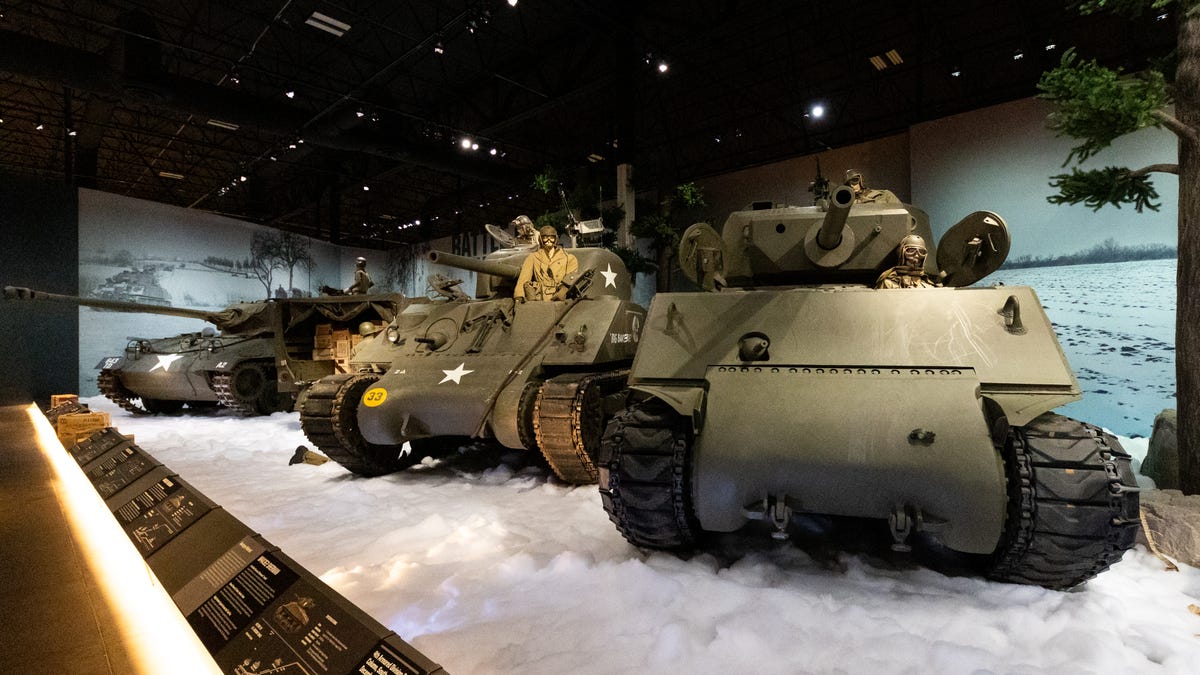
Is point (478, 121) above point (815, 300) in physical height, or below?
above

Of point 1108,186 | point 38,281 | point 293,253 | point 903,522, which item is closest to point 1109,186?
point 1108,186

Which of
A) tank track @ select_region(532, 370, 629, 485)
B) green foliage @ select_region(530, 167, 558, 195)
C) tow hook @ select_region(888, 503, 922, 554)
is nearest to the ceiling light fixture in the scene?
green foliage @ select_region(530, 167, 558, 195)

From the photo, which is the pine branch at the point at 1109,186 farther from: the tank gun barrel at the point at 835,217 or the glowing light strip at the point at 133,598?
the glowing light strip at the point at 133,598

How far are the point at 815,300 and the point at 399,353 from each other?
4.49 metres

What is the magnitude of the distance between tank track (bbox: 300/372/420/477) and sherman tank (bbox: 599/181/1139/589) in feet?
11.3

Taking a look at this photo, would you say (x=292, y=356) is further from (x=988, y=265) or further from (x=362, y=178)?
(x=988, y=265)

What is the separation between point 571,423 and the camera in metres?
5.21

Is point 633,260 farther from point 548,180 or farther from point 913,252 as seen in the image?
point 913,252

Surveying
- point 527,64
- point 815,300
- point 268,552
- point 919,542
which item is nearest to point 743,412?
point 815,300

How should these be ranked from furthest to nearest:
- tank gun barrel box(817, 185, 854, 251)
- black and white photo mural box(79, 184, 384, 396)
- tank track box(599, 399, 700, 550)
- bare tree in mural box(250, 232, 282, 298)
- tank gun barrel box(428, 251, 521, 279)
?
1. bare tree in mural box(250, 232, 282, 298)
2. black and white photo mural box(79, 184, 384, 396)
3. tank gun barrel box(428, 251, 521, 279)
4. tank track box(599, 399, 700, 550)
5. tank gun barrel box(817, 185, 854, 251)

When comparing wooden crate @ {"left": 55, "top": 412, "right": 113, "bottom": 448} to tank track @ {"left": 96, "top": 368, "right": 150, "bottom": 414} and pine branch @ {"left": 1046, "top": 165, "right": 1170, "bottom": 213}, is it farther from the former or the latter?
pine branch @ {"left": 1046, "top": 165, "right": 1170, "bottom": 213}

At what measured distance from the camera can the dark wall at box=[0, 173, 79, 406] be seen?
453 inches

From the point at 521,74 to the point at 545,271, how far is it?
765 centimetres

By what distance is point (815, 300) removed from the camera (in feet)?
12.4
